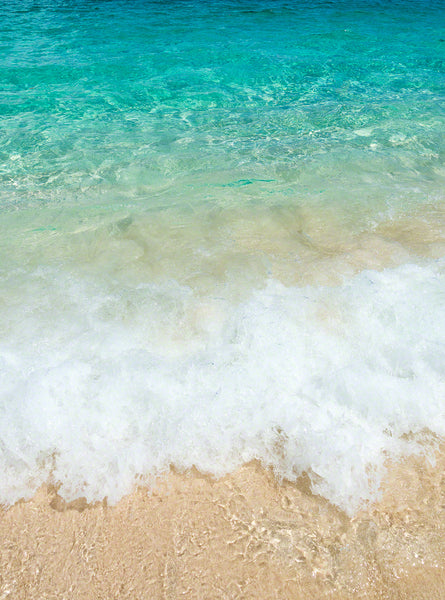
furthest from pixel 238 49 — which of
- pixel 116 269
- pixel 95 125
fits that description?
pixel 116 269

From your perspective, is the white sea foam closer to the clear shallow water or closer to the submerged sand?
the clear shallow water

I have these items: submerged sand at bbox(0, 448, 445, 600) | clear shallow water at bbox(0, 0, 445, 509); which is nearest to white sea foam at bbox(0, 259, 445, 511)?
clear shallow water at bbox(0, 0, 445, 509)

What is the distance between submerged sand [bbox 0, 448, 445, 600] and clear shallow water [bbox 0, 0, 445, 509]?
168 millimetres

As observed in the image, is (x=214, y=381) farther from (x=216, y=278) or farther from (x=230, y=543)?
(x=216, y=278)

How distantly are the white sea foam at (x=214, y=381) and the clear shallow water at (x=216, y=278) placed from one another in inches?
0.7

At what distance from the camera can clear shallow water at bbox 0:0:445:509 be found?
3.13 meters

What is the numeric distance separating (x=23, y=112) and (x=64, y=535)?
1023 cm

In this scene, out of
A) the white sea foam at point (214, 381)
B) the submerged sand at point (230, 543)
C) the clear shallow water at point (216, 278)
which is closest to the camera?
the submerged sand at point (230, 543)

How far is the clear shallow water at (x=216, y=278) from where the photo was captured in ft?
10.3

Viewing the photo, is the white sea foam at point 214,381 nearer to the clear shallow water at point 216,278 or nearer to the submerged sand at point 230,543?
the clear shallow water at point 216,278

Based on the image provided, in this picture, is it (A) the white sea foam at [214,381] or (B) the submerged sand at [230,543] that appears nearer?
(B) the submerged sand at [230,543]

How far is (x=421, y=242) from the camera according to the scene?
5.38 meters

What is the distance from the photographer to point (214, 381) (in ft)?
11.5

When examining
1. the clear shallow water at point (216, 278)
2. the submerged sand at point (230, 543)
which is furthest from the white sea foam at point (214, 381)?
the submerged sand at point (230, 543)
